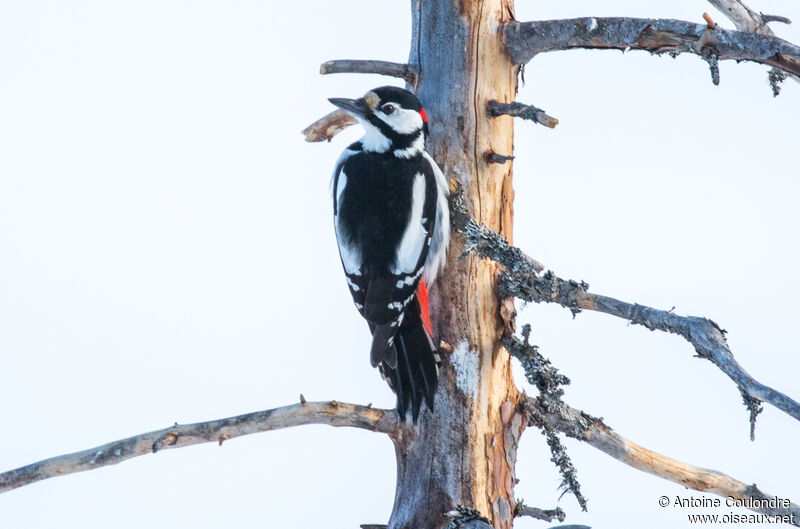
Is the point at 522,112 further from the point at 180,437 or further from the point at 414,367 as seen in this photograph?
the point at 180,437

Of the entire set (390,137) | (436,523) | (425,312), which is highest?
(390,137)

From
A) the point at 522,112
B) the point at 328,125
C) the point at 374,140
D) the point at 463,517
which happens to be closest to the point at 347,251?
the point at 374,140

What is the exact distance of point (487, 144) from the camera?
2.78 m

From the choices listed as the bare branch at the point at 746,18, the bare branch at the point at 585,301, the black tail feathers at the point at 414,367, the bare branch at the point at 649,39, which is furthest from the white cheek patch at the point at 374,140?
the bare branch at the point at 746,18

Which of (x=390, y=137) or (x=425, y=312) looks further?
(x=390, y=137)

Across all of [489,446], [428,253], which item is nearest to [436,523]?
[489,446]

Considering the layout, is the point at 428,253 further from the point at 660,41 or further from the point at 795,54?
the point at 795,54

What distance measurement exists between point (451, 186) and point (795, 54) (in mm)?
1029

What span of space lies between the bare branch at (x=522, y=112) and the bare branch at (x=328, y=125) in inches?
22.9

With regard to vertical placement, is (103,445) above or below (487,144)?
below

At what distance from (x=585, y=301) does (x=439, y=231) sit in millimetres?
539

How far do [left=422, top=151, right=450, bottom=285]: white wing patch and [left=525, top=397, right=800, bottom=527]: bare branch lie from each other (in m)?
0.48

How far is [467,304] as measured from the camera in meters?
2.74

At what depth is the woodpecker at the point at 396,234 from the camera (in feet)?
8.79
